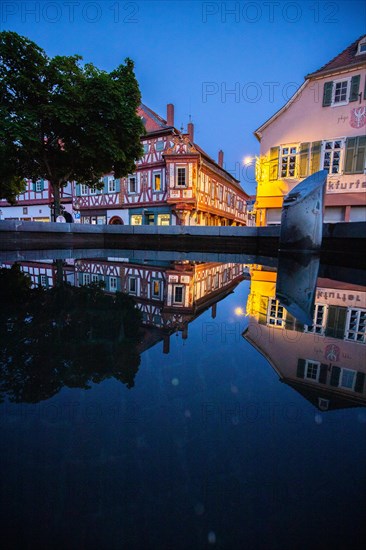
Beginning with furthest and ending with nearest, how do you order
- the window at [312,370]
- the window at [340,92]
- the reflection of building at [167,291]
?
the window at [340,92] < the reflection of building at [167,291] < the window at [312,370]

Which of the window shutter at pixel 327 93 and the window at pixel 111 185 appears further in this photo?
the window at pixel 111 185

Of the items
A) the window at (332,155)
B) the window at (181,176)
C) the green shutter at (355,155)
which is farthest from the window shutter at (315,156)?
the window at (181,176)

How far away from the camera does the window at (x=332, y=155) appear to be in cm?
1358

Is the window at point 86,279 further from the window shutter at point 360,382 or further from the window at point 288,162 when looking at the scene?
the window at point 288,162

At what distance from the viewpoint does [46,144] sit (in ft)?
41.7

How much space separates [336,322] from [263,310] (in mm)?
678

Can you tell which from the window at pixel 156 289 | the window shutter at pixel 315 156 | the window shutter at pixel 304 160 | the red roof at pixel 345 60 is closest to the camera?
the window at pixel 156 289

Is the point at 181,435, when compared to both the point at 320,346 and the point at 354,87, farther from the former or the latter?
the point at 354,87

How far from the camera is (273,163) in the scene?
49.7 feet

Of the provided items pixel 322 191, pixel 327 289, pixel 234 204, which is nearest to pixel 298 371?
pixel 327 289

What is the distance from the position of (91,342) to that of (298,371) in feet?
4.35

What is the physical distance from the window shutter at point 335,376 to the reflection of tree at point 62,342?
1044mm

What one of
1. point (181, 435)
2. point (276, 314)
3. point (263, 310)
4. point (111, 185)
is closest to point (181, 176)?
point (111, 185)

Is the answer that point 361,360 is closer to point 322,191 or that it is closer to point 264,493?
point 264,493
